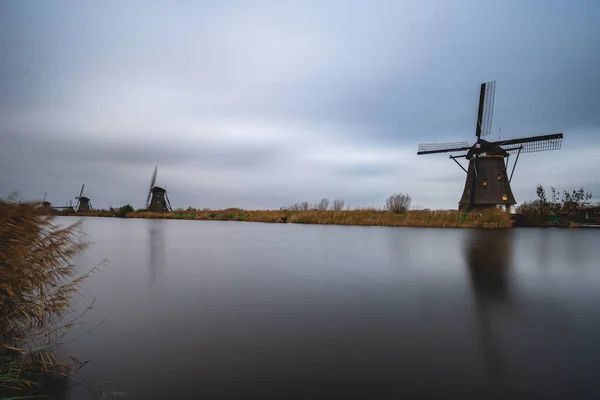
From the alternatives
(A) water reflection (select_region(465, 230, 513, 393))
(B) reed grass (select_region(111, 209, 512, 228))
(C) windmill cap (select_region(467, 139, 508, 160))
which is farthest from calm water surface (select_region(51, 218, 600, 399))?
(C) windmill cap (select_region(467, 139, 508, 160))

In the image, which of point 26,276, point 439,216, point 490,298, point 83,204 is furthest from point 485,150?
point 83,204

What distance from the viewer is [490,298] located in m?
5.27

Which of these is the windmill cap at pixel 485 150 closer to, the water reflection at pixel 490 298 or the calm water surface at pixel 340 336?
the water reflection at pixel 490 298

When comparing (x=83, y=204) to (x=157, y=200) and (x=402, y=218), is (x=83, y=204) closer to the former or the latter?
(x=157, y=200)

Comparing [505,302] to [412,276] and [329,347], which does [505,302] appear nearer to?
[412,276]

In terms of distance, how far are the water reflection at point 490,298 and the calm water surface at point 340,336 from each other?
20mm

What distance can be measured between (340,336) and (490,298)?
3104 mm

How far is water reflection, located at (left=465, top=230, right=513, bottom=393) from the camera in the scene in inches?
110

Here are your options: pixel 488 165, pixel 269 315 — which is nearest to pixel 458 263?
pixel 269 315

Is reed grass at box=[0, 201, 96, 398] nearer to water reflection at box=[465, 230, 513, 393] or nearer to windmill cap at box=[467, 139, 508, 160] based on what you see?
water reflection at box=[465, 230, 513, 393]

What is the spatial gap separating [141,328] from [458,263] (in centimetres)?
806

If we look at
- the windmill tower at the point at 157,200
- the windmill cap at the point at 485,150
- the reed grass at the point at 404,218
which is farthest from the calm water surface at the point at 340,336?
the windmill tower at the point at 157,200

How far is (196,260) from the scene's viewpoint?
9.45m

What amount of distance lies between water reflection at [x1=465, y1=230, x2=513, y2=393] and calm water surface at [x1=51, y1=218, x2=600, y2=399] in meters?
0.02
